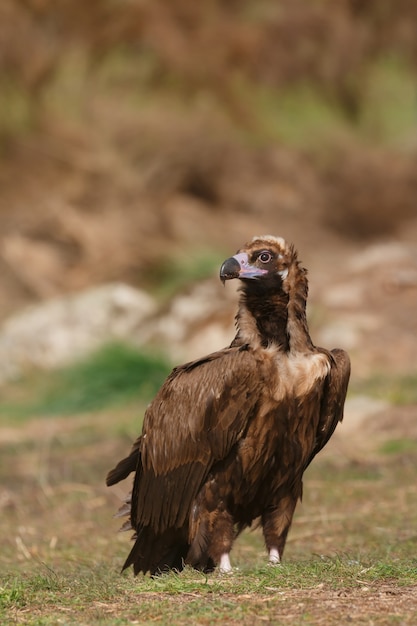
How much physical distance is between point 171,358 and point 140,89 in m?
6.38

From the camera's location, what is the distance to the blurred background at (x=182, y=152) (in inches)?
674

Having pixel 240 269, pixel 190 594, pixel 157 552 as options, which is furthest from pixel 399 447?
pixel 190 594

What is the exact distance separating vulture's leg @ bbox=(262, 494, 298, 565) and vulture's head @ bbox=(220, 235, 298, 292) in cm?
100

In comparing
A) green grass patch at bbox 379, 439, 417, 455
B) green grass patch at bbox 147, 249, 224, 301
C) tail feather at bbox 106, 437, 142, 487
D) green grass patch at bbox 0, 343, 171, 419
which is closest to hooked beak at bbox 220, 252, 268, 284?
tail feather at bbox 106, 437, 142, 487

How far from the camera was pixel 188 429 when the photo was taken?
18.3ft

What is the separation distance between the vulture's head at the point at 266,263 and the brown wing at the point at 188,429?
1.21 feet

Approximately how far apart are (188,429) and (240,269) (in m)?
0.75

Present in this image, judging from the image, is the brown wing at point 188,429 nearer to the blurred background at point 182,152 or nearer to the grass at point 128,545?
the grass at point 128,545

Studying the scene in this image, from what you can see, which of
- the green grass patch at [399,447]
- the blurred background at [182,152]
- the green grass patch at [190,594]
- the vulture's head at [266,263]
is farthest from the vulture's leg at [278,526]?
the blurred background at [182,152]

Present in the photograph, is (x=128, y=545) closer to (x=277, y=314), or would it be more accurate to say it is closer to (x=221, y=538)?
(x=221, y=538)

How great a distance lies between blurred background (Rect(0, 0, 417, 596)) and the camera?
1712cm

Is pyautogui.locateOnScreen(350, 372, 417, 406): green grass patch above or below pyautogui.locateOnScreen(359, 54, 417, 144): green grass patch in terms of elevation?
below

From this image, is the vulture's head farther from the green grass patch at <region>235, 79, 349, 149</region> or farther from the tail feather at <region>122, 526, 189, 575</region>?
the green grass patch at <region>235, 79, 349, 149</region>

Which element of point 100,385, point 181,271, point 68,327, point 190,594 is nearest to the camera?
point 190,594
